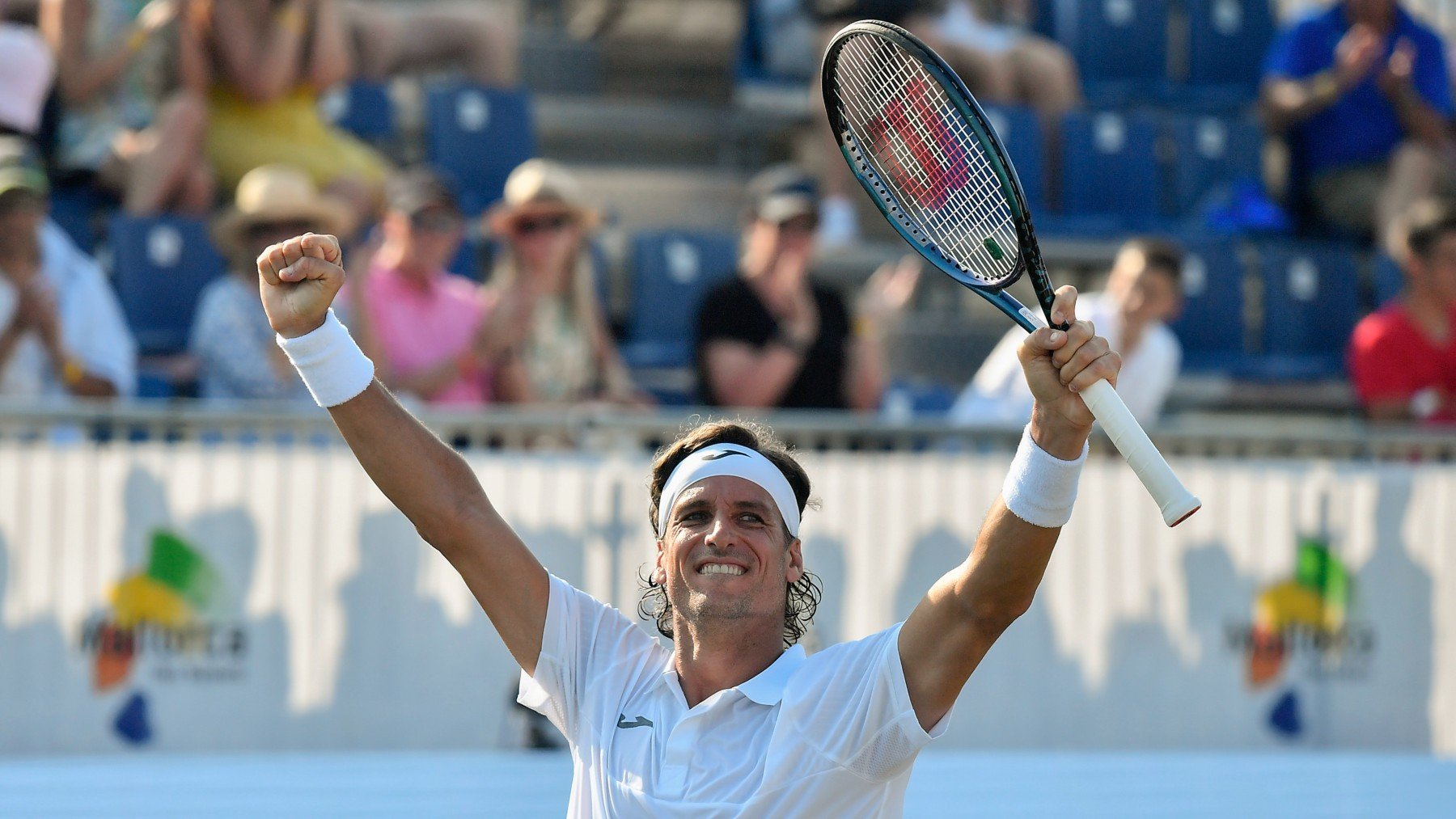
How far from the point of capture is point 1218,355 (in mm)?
8570

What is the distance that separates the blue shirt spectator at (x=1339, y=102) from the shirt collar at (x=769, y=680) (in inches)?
268

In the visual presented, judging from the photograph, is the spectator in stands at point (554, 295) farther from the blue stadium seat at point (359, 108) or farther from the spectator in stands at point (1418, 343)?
the spectator in stands at point (1418, 343)

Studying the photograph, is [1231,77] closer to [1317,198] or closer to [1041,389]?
[1317,198]

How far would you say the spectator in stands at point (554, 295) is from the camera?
260 inches

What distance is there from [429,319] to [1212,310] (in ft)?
12.6

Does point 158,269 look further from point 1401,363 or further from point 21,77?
point 1401,363

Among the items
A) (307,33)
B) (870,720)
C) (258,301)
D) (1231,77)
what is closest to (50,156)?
(307,33)

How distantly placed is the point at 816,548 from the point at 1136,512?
1.01 meters

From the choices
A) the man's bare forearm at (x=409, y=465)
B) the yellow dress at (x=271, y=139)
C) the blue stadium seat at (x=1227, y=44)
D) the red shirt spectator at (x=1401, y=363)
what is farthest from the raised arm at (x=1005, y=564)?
the blue stadium seat at (x=1227, y=44)

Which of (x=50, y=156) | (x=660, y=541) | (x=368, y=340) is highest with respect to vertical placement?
(x=50, y=156)

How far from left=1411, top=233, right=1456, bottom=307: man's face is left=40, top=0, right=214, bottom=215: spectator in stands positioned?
470cm

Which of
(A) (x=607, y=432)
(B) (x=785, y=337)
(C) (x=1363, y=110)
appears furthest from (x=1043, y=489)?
(C) (x=1363, y=110)

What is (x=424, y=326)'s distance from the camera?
21.5 feet

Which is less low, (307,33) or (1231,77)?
(1231,77)
